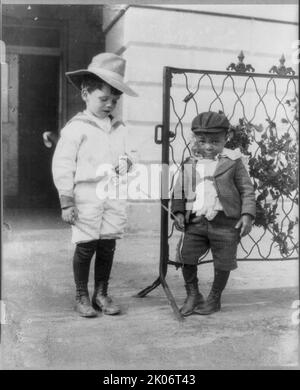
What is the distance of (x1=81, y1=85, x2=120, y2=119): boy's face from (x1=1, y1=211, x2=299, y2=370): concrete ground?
1.13 metres

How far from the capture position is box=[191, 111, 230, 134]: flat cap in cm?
266

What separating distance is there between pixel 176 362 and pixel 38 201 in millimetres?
5297

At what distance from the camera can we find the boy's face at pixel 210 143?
273cm

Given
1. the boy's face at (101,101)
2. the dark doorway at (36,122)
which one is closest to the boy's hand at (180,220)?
the boy's face at (101,101)

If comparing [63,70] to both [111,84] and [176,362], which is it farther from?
[176,362]

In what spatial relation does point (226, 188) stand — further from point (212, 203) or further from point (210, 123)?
point (210, 123)

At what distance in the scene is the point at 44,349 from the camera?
2.24 meters

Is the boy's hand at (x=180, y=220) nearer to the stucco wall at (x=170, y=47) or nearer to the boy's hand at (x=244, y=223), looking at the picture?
the boy's hand at (x=244, y=223)

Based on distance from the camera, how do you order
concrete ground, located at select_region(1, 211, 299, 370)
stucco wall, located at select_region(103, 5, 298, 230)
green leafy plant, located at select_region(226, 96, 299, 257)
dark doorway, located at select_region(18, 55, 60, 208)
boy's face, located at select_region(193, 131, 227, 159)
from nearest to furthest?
concrete ground, located at select_region(1, 211, 299, 370)
boy's face, located at select_region(193, 131, 227, 159)
green leafy plant, located at select_region(226, 96, 299, 257)
stucco wall, located at select_region(103, 5, 298, 230)
dark doorway, located at select_region(18, 55, 60, 208)

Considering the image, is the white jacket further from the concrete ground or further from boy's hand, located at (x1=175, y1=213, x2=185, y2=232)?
the concrete ground

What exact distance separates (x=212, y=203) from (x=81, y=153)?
30.2 inches

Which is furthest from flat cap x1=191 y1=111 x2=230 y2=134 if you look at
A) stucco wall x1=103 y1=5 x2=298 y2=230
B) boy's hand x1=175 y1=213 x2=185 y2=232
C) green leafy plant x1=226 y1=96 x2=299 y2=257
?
stucco wall x1=103 y1=5 x2=298 y2=230

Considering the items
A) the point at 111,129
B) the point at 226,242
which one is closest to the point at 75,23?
the point at 111,129
